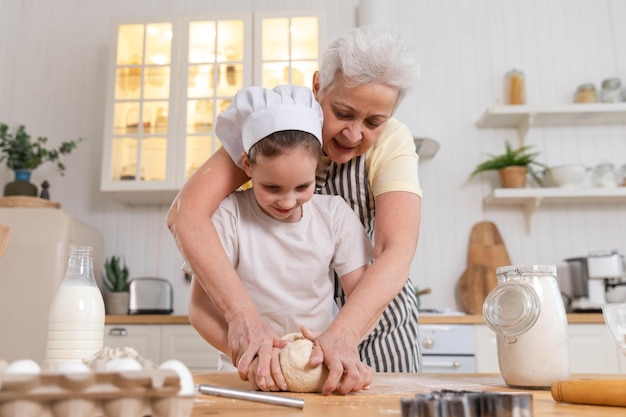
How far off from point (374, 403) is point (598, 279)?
2.53 meters

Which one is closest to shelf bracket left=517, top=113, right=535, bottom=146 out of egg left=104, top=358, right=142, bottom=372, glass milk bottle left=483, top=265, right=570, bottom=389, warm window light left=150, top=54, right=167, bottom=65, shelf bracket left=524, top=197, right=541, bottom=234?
shelf bracket left=524, top=197, right=541, bottom=234

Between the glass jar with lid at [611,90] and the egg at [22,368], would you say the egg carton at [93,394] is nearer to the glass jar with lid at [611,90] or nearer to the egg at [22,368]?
the egg at [22,368]

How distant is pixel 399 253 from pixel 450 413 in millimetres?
640

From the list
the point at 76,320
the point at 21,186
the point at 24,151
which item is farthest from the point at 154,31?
the point at 76,320

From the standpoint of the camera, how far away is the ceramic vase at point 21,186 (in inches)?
122

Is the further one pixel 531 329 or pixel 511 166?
pixel 511 166

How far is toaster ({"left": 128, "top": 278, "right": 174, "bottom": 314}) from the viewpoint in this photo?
3029 millimetres

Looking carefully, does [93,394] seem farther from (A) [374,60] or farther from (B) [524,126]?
(B) [524,126]

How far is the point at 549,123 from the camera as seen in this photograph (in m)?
3.33

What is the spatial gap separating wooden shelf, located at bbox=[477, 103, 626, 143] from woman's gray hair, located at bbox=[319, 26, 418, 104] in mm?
2147

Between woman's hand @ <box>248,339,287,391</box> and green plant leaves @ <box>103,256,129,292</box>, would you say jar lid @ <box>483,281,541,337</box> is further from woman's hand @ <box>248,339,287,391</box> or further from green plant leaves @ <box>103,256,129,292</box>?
green plant leaves @ <box>103,256,129,292</box>

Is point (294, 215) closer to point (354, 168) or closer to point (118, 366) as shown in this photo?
point (354, 168)

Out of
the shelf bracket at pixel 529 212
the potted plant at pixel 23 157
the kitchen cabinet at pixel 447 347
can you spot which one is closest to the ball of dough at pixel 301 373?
the kitchen cabinet at pixel 447 347

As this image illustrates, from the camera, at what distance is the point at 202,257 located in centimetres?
105
